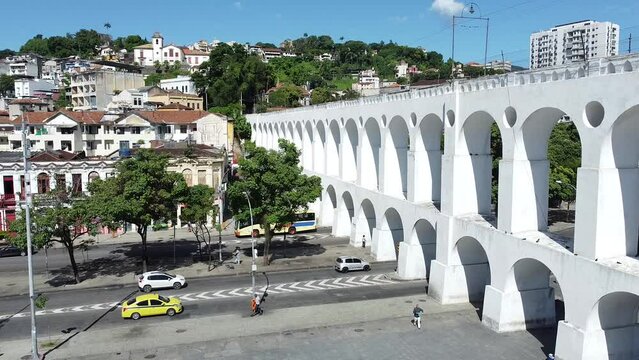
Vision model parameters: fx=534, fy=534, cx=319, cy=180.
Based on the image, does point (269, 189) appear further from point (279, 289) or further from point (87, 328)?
point (87, 328)

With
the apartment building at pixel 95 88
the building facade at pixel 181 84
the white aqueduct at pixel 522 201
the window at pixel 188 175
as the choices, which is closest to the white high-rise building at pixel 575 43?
the white aqueduct at pixel 522 201

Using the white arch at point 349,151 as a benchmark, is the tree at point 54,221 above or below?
below

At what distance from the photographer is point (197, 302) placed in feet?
108

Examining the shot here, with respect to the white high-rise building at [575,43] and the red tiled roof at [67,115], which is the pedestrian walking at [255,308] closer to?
the white high-rise building at [575,43]

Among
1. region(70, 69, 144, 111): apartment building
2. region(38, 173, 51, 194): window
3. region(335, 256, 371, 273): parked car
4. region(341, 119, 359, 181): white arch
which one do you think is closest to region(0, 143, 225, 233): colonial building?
region(38, 173, 51, 194): window

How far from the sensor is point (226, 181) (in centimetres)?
6412

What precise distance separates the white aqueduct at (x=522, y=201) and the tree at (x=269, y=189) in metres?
6.75

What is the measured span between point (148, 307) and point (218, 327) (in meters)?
4.61

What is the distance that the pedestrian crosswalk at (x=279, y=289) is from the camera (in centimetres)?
3178

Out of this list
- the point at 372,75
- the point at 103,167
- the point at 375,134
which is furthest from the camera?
the point at 372,75

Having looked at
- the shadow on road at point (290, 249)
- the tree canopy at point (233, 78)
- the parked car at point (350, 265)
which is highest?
the tree canopy at point (233, 78)

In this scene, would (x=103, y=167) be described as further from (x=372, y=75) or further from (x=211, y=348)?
(x=372, y=75)

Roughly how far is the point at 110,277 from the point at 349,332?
20.3 m

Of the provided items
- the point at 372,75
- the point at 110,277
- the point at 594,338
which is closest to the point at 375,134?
the point at 110,277
